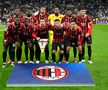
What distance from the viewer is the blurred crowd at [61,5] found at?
5262 cm

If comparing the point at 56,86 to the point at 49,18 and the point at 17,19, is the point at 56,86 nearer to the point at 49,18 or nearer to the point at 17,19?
the point at 17,19

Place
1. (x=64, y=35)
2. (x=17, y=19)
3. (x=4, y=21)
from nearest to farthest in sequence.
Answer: (x=17, y=19) → (x=64, y=35) → (x=4, y=21)

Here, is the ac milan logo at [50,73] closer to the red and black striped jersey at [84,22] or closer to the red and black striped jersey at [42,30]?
the red and black striped jersey at [42,30]

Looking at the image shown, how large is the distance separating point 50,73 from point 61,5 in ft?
150

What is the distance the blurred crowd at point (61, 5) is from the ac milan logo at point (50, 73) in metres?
40.6

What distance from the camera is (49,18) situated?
14992mm

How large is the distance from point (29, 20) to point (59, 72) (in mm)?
3548

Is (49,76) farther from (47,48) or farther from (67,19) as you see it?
(67,19)

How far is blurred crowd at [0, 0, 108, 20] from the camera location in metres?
52.6

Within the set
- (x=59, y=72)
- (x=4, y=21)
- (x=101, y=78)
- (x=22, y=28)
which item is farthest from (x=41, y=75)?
(x=4, y=21)

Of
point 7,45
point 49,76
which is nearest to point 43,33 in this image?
point 7,45

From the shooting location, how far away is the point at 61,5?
5619 centimetres

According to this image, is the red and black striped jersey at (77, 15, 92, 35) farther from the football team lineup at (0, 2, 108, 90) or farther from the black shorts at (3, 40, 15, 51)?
the black shorts at (3, 40, 15, 51)

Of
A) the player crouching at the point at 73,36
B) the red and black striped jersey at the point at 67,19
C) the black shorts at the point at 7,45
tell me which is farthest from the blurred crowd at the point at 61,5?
the black shorts at the point at 7,45
